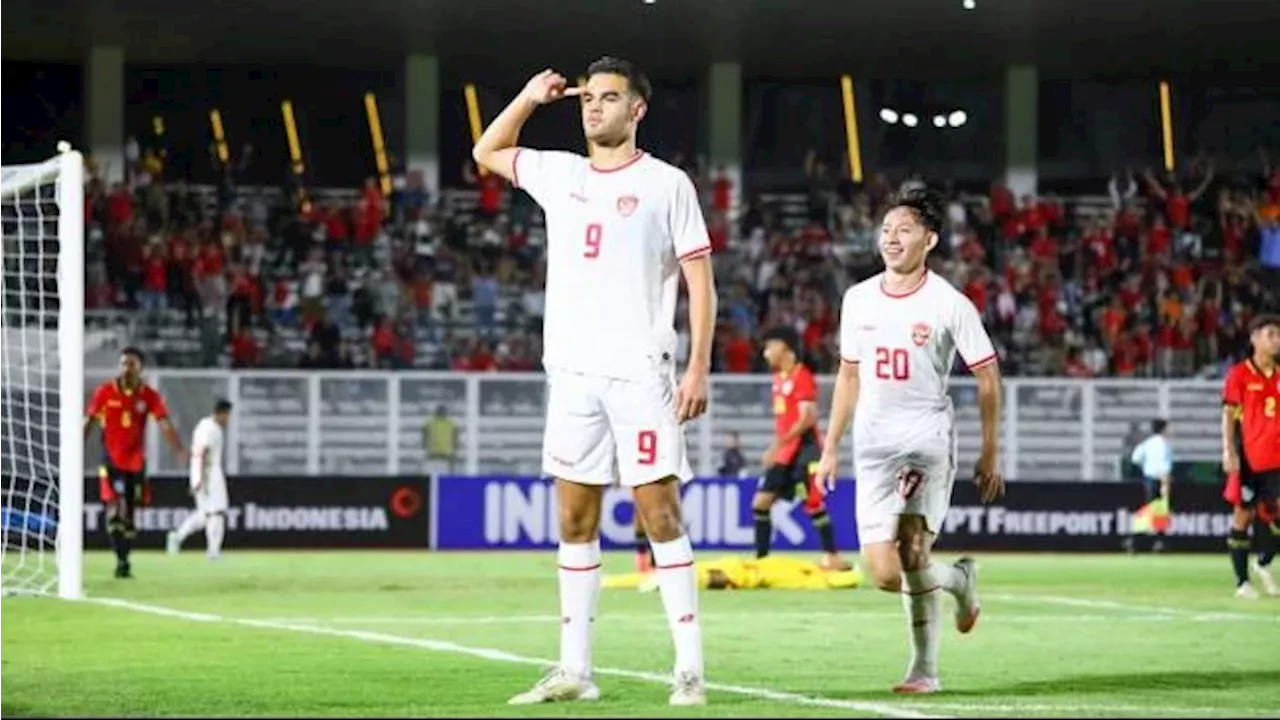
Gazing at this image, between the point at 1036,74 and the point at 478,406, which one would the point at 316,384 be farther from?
the point at 1036,74

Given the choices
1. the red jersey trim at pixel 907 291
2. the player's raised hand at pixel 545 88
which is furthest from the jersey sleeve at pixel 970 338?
the player's raised hand at pixel 545 88

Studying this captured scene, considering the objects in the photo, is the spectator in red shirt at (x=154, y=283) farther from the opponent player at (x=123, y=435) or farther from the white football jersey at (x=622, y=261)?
the white football jersey at (x=622, y=261)

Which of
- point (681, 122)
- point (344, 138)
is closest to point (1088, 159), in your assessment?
point (681, 122)

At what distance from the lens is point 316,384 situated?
36.3 meters

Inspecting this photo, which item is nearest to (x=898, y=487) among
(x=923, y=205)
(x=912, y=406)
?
(x=912, y=406)

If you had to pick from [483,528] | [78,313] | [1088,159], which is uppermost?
[1088,159]

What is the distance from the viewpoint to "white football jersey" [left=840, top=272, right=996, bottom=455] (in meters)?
12.7

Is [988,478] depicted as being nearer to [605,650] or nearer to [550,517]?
[605,650]

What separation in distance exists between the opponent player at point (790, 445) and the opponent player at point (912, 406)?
12.4 m

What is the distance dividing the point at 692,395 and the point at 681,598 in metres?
0.82

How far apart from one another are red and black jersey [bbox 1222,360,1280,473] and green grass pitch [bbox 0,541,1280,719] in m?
1.16

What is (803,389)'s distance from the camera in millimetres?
25641

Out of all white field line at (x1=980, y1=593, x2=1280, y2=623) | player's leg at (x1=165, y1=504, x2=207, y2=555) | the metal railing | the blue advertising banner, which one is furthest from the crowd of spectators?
white field line at (x1=980, y1=593, x2=1280, y2=623)

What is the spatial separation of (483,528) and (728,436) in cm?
345
